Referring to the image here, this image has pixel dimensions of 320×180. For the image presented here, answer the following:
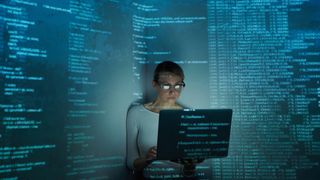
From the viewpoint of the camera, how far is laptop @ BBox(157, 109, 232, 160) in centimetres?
157

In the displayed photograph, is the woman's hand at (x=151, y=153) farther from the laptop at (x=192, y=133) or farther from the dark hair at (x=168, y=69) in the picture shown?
the dark hair at (x=168, y=69)

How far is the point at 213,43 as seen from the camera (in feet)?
7.32

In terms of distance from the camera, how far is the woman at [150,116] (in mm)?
2076

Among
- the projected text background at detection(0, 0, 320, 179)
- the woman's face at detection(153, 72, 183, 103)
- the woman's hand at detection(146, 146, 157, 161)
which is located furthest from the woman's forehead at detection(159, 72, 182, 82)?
the woman's hand at detection(146, 146, 157, 161)

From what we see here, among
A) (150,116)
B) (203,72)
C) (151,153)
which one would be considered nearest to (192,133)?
(151,153)

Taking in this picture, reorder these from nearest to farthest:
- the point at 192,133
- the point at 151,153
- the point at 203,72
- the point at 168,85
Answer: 1. the point at 192,133
2. the point at 151,153
3. the point at 168,85
4. the point at 203,72

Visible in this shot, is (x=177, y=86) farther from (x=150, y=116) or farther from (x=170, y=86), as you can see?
(x=150, y=116)

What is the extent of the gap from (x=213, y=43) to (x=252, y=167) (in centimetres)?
91

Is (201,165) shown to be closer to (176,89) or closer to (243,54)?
(176,89)

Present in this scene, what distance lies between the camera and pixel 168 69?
6.89 ft

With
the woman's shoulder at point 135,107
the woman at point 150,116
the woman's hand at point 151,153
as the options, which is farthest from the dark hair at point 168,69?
the woman's hand at point 151,153

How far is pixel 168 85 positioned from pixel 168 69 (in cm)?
11

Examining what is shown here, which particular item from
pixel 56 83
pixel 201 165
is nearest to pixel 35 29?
pixel 56 83

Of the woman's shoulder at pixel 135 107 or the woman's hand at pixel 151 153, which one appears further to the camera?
the woman's shoulder at pixel 135 107
